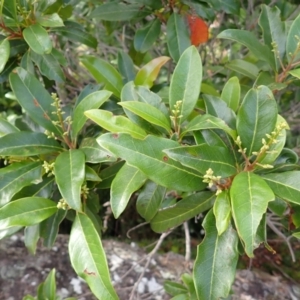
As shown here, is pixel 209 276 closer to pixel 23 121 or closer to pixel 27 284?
pixel 23 121

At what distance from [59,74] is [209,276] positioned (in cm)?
74

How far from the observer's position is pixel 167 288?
1.42 metres

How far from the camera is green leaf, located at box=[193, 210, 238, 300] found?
0.89 metres

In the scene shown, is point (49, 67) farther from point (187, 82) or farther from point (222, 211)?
point (222, 211)

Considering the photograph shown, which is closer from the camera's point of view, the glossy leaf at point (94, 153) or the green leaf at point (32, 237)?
the glossy leaf at point (94, 153)

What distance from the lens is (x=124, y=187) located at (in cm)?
93

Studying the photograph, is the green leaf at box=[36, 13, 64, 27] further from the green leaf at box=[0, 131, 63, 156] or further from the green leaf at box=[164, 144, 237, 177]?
the green leaf at box=[164, 144, 237, 177]

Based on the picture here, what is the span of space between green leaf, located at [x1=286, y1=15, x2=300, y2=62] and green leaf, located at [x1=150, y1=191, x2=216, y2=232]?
448 mm

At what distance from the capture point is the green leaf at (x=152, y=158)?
0.81 metres

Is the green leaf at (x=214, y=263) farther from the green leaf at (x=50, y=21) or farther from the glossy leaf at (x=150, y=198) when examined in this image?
the green leaf at (x=50, y=21)

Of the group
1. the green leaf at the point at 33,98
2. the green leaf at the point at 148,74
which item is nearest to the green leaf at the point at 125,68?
the green leaf at the point at 148,74

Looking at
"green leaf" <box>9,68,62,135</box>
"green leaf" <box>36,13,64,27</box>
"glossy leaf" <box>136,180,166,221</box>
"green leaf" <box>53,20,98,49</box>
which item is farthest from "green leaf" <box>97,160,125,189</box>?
"green leaf" <box>53,20,98,49</box>

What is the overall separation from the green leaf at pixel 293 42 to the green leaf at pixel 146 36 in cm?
53

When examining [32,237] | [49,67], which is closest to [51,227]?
[32,237]
